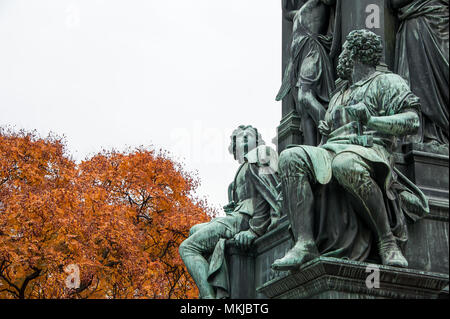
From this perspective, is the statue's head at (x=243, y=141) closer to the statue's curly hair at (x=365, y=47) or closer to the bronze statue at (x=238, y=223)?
the bronze statue at (x=238, y=223)

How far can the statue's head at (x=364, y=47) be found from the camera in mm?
7641

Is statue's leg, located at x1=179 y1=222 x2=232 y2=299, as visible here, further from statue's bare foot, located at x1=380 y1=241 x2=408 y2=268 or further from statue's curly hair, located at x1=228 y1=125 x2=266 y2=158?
statue's bare foot, located at x1=380 y1=241 x2=408 y2=268

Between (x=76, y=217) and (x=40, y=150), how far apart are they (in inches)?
189

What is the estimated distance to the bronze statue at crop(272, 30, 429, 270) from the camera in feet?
22.1

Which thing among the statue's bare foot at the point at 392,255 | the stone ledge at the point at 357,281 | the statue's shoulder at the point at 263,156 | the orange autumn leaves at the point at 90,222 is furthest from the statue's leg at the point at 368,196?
the orange autumn leaves at the point at 90,222

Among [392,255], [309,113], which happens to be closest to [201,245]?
[309,113]

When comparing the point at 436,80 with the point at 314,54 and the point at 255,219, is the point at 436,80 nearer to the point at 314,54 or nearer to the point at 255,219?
the point at 314,54

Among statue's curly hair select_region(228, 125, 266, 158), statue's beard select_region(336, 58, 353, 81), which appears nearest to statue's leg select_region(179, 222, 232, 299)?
statue's curly hair select_region(228, 125, 266, 158)

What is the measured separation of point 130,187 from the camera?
2862 centimetres

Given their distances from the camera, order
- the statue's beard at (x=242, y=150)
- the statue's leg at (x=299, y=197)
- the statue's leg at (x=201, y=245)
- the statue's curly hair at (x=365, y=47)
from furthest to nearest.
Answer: the statue's beard at (x=242, y=150) < the statue's leg at (x=201, y=245) < the statue's curly hair at (x=365, y=47) < the statue's leg at (x=299, y=197)

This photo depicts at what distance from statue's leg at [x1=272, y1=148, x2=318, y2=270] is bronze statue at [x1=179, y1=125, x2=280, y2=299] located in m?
1.93

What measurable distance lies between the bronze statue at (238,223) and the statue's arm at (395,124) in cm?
219

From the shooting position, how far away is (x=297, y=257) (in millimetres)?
6691
